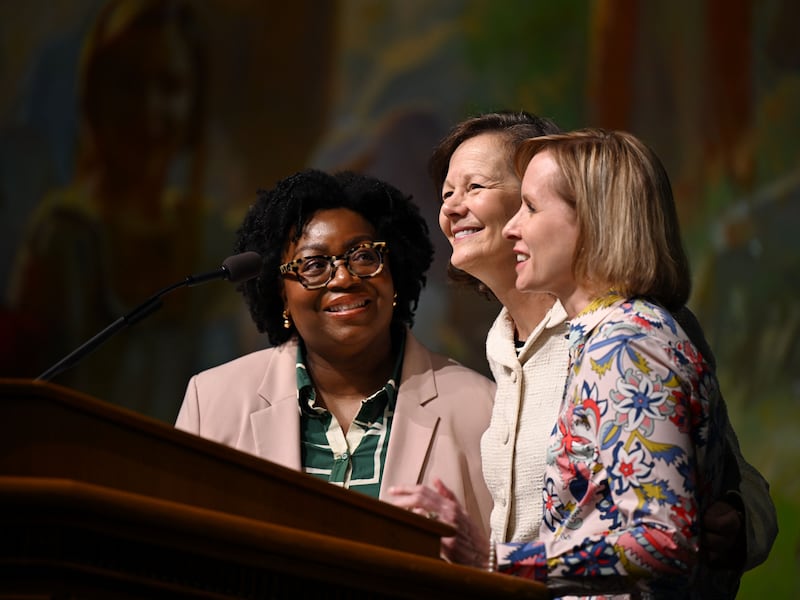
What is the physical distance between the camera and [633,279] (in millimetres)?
2143

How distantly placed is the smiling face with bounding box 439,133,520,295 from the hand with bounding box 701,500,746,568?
1.20m

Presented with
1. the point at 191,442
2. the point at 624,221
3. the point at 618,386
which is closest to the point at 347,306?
the point at 624,221

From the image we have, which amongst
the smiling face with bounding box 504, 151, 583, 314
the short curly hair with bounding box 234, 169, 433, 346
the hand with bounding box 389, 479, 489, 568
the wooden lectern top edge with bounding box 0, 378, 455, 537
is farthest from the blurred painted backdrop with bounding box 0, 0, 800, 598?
the wooden lectern top edge with bounding box 0, 378, 455, 537

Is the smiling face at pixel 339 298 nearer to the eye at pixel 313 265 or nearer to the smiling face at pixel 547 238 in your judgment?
the eye at pixel 313 265

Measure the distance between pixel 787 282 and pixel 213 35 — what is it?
3948 mm

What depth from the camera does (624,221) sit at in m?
2.17

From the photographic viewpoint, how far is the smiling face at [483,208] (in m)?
3.22

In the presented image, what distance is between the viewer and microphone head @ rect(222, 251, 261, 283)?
2.82m

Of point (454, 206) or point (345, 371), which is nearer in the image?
point (454, 206)

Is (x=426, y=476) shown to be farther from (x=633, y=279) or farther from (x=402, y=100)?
(x=402, y=100)

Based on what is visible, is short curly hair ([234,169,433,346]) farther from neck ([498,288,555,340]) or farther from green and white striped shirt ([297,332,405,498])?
neck ([498,288,555,340])

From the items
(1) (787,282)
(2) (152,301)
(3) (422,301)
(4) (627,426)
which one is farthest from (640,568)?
(3) (422,301)

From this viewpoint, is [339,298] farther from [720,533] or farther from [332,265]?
[720,533]

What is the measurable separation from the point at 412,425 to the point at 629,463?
4.60 feet
